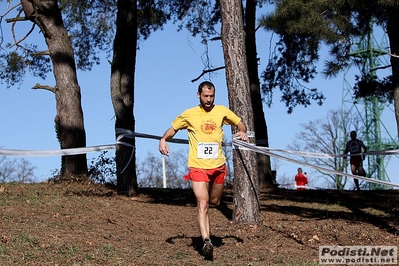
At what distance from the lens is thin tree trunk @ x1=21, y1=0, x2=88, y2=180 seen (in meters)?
14.9

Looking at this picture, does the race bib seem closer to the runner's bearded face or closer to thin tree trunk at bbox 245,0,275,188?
the runner's bearded face

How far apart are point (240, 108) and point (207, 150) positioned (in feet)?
9.37

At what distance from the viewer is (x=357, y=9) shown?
12.8m

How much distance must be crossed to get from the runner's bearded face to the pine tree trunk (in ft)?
8.54

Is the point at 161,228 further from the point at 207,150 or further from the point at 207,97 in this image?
the point at 207,97

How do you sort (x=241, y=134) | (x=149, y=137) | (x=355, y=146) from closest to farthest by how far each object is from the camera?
(x=241, y=134), (x=149, y=137), (x=355, y=146)

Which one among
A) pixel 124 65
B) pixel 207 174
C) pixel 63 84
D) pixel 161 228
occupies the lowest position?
pixel 161 228

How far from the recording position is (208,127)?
8227 millimetres

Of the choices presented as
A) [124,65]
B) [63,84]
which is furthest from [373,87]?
[63,84]

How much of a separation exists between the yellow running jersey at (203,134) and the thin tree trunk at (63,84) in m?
6.85

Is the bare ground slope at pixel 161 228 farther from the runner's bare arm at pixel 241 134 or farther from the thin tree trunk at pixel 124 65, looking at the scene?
the thin tree trunk at pixel 124 65

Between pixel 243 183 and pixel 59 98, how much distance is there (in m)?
5.77

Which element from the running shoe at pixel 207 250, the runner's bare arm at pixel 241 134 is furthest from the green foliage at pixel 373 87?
the running shoe at pixel 207 250

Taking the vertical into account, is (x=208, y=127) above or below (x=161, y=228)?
above
